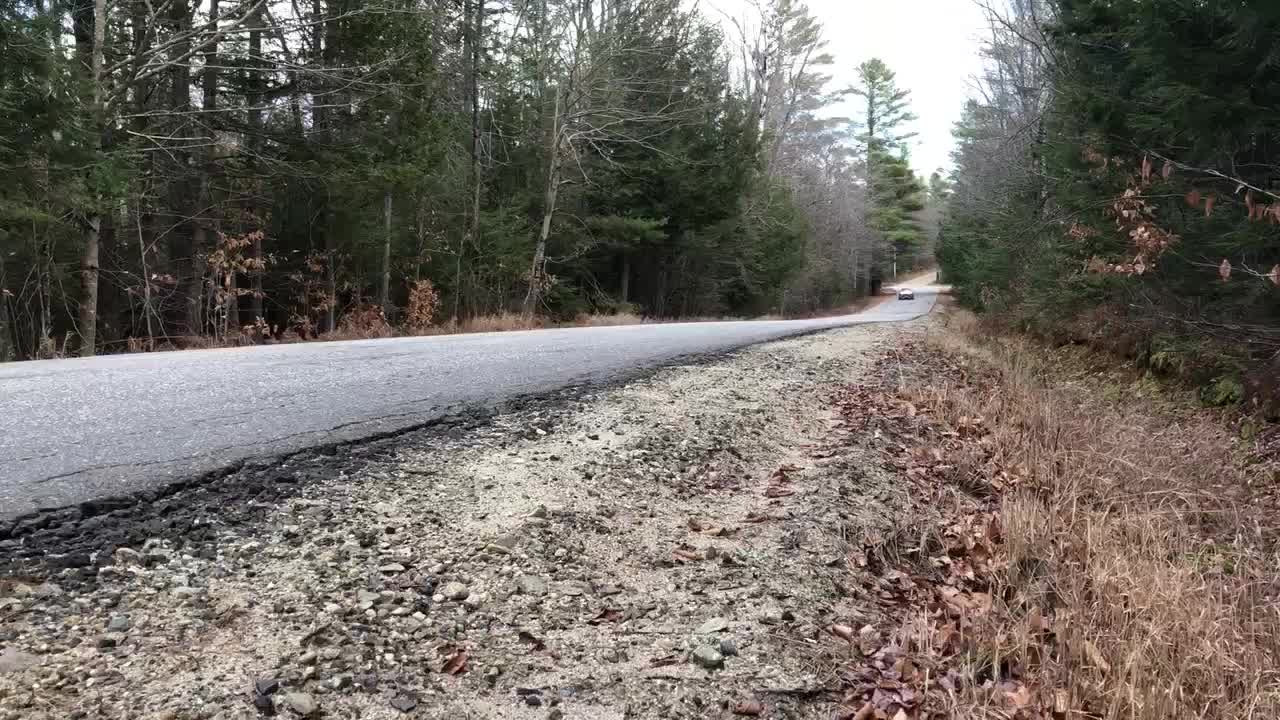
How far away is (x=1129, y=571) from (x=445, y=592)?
2.75 meters

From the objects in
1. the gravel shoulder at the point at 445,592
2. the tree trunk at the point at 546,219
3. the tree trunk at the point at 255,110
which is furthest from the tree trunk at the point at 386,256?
the gravel shoulder at the point at 445,592

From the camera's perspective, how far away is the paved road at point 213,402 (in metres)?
2.90

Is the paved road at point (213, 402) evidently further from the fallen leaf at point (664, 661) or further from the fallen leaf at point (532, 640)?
the fallen leaf at point (664, 661)

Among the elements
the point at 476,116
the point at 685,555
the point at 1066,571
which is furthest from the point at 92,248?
the point at 1066,571

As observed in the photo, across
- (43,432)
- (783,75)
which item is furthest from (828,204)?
(43,432)

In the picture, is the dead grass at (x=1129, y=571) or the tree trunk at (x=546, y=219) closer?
the dead grass at (x=1129, y=571)

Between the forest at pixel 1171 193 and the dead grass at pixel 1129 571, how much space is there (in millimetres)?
1474

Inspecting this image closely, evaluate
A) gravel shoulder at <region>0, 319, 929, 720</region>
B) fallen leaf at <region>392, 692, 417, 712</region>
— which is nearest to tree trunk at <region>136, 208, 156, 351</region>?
gravel shoulder at <region>0, 319, 929, 720</region>

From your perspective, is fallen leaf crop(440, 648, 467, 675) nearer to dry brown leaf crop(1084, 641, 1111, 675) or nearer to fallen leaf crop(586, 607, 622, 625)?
fallen leaf crop(586, 607, 622, 625)

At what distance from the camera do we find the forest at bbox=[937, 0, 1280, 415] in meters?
6.30

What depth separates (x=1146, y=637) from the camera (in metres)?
2.57

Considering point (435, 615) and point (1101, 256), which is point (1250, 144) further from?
point (435, 615)

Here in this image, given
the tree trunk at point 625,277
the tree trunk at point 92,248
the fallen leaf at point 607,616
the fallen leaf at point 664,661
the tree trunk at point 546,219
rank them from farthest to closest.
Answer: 1. the tree trunk at point 625,277
2. the tree trunk at point 546,219
3. the tree trunk at point 92,248
4. the fallen leaf at point 607,616
5. the fallen leaf at point 664,661

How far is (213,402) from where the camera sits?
159 inches
